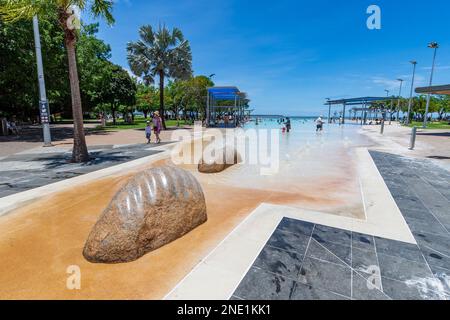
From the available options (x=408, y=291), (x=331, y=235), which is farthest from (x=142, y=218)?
(x=408, y=291)

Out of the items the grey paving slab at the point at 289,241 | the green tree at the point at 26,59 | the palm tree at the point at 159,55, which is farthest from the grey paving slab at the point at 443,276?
the palm tree at the point at 159,55

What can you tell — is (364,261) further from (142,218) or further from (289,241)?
(142,218)

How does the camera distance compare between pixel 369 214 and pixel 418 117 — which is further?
pixel 418 117

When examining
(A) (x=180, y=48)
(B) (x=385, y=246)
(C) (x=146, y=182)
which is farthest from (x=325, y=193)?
(A) (x=180, y=48)

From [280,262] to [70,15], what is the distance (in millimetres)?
10644

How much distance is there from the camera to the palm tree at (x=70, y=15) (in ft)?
25.1

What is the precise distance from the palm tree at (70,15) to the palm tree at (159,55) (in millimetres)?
18755

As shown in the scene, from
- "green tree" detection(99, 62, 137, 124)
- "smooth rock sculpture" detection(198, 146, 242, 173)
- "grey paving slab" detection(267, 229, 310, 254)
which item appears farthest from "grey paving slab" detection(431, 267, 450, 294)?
"green tree" detection(99, 62, 137, 124)

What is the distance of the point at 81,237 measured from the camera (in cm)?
414

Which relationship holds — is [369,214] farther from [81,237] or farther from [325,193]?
[81,237]

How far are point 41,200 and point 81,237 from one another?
8.40ft

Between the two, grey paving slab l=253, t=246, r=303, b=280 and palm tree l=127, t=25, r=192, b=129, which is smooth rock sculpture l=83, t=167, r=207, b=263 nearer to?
grey paving slab l=253, t=246, r=303, b=280

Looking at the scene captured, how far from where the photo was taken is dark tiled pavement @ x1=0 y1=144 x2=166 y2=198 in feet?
23.1

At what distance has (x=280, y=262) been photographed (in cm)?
333
